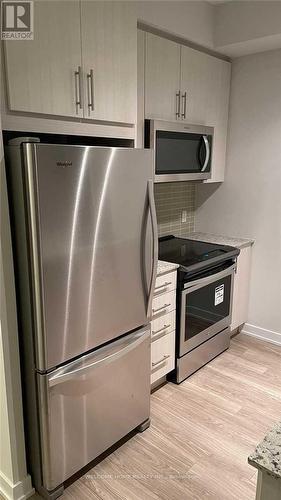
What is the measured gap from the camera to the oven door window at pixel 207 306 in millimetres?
2650

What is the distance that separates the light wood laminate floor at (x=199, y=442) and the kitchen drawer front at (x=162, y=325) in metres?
0.48

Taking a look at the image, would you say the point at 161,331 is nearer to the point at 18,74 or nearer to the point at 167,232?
the point at 167,232

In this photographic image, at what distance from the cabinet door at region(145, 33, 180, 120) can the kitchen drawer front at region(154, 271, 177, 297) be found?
1.04 m

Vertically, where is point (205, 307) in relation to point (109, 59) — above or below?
below

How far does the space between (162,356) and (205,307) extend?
536mm

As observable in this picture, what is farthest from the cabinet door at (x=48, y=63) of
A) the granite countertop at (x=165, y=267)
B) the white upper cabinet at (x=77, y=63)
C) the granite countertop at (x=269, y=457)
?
the granite countertop at (x=269, y=457)

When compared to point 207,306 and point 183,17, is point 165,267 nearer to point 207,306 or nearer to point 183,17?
point 207,306

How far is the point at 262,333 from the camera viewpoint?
11.1 ft

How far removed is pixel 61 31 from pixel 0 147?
0.58m

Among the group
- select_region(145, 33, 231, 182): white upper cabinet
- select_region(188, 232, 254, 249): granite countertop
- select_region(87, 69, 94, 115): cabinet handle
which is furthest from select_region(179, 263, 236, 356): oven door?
select_region(87, 69, 94, 115): cabinet handle

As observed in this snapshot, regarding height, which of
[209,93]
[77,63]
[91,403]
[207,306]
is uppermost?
[209,93]

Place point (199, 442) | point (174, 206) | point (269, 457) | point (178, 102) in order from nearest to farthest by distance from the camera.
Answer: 1. point (269, 457)
2. point (199, 442)
3. point (178, 102)
4. point (174, 206)

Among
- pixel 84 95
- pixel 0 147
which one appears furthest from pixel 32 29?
pixel 0 147

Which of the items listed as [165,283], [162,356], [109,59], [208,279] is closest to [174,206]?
[208,279]
